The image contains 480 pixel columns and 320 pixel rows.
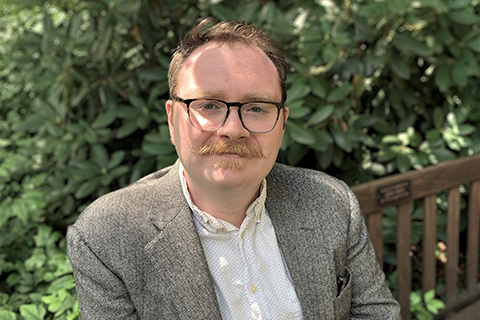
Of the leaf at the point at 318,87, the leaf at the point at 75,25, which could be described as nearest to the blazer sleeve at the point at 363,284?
the leaf at the point at 318,87

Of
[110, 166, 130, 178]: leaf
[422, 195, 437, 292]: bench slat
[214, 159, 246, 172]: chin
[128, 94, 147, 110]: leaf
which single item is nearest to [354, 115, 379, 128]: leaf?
[422, 195, 437, 292]: bench slat

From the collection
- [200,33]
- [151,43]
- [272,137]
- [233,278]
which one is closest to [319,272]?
[233,278]

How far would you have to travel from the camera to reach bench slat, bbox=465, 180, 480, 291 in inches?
97.4

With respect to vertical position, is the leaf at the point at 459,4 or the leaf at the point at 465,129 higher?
the leaf at the point at 459,4

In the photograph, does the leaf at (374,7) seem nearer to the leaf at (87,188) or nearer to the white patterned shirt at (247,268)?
the white patterned shirt at (247,268)

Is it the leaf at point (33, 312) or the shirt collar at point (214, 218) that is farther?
the leaf at point (33, 312)

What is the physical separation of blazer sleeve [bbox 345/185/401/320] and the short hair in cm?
55

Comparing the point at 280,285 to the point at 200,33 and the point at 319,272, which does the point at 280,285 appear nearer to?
the point at 319,272

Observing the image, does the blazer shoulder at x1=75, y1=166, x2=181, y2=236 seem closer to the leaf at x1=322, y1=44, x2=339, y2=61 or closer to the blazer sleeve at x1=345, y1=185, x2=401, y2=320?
the blazer sleeve at x1=345, y1=185, x2=401, y2=320

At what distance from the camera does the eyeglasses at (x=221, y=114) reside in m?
1.18

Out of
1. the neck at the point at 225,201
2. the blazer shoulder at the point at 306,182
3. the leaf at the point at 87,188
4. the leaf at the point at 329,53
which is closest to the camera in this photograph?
the neck at the point at 225,201

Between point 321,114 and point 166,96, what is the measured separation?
0.89 metres

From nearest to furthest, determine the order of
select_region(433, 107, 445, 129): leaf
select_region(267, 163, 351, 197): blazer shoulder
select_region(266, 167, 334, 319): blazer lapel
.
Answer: select_region(266, 167, 334, 319): blazer lapel < select_region(267, 163, 351, 197): blazer shoulder < select_region(433, 107, 445, 129): leaf

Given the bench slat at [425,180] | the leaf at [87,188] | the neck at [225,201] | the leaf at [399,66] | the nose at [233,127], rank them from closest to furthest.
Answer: the nose at [233,127]
the neck at [225,201]
the bench slat at [425,180]
the leaf at [87,188]
the leaf at [399,66]
